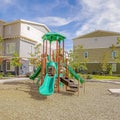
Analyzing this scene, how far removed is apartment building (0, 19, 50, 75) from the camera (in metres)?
28.8

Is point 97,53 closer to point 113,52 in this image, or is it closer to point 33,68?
point 113,52

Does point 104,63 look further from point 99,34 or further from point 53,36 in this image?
point 53,36

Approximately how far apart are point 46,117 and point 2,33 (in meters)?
26.0

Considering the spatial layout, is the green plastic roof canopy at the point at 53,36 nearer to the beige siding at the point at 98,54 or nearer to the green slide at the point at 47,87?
the green slide at the point at 47,87

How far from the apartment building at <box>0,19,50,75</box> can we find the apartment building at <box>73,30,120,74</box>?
12.3 metres

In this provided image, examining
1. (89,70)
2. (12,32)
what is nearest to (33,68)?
(12,32)

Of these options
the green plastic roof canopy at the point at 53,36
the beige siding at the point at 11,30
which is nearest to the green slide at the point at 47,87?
the green plastic roof canopy at the point at 53,36

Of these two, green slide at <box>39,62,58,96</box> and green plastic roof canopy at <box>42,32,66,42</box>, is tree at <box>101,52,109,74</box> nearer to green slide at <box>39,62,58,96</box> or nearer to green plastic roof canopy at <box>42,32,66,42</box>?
green plastic roof canopy at <box>42,32,66,42</box>

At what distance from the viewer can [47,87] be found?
1125cm

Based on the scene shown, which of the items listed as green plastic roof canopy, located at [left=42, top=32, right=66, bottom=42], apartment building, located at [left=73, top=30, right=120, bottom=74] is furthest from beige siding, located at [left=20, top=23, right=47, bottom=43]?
green plastic roof canopy, located at [left=42, top=32, right=66, bottom=42]

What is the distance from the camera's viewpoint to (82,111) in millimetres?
7621

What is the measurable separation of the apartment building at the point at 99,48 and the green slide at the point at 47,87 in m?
27.0

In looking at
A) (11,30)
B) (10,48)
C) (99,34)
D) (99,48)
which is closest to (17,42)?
(10,48)

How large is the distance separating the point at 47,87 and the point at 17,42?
61.5ft
